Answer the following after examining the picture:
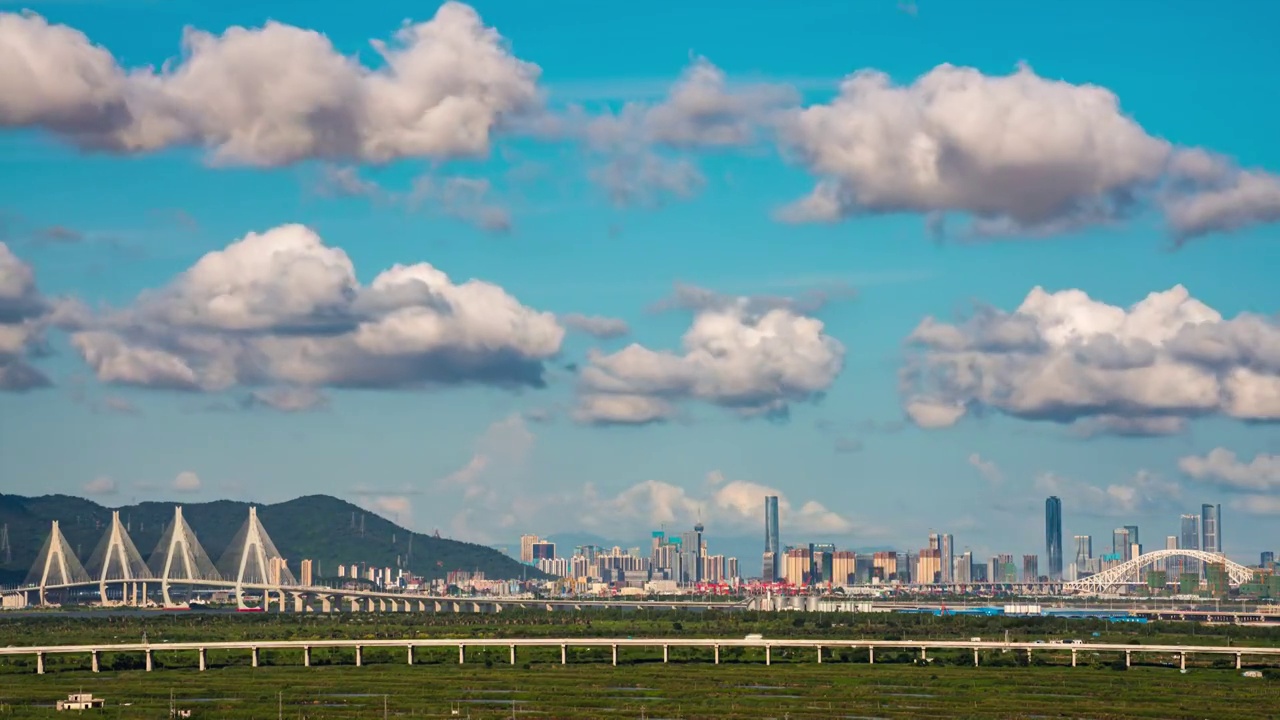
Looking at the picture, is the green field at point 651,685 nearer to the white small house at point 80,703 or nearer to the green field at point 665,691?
the green field at point 665,691

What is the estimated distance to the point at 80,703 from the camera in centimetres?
11744

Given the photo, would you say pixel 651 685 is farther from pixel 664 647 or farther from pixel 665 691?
pixel 664 647

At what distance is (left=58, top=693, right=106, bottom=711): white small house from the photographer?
11675 centimetres

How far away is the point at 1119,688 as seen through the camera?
443ft

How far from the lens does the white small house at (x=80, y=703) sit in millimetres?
116750

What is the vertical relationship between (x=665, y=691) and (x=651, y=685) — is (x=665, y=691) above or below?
above

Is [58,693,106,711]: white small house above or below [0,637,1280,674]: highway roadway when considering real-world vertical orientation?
above

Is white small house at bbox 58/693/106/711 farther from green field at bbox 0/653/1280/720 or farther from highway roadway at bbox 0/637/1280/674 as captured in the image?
highway roadway at bbox 0/637/1280/674

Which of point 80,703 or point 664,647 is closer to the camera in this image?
point 80,703

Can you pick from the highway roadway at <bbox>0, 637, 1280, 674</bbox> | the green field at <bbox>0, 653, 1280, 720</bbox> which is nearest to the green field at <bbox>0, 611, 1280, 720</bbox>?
the green field at <bbox>0, 653, 1280, 720</bbox>

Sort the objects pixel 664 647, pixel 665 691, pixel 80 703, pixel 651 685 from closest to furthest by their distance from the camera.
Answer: pixel 80 703 → pixel 665 691 → pixel 651 685 → pixel 664 647

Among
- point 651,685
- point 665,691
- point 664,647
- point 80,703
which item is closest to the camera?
point 80,703

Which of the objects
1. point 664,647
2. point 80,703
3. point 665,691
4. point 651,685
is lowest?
point 664,647

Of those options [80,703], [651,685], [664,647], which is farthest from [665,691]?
[80,703]
